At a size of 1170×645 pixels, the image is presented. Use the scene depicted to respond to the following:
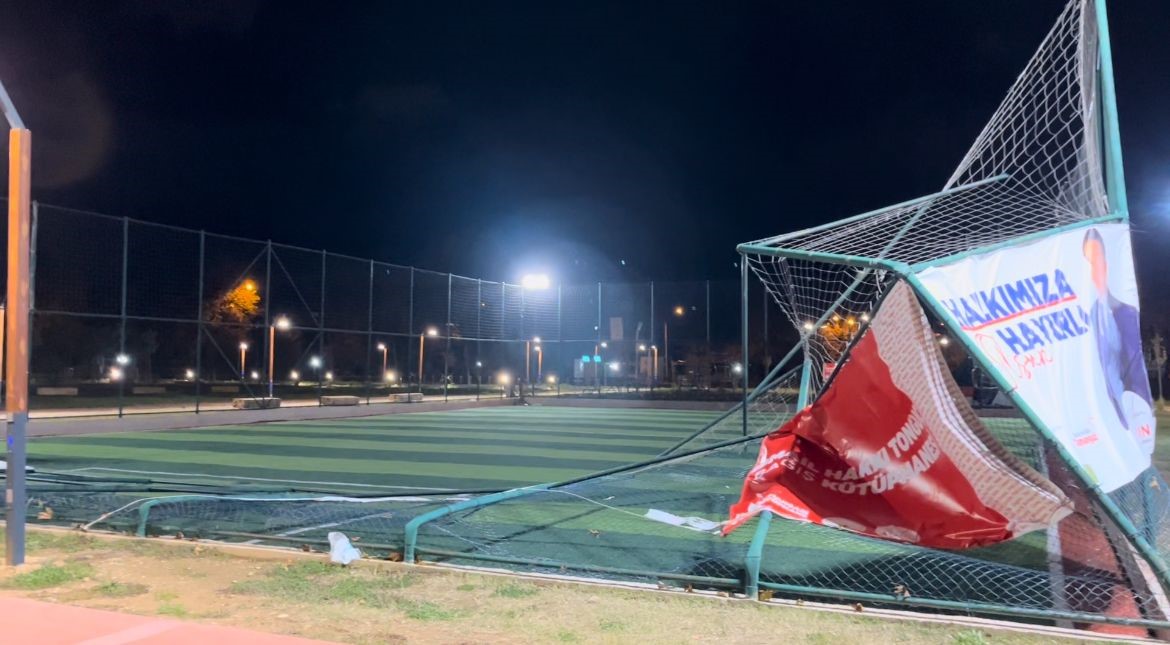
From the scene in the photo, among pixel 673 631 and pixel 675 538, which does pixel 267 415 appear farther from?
pixel 673 631

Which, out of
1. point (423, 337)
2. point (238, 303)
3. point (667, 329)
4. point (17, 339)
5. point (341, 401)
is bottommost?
point (341, 401)

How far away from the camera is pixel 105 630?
4.82 meters

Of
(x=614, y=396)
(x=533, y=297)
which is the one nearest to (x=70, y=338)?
(x=533, y=297)

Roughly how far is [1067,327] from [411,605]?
14.8ft

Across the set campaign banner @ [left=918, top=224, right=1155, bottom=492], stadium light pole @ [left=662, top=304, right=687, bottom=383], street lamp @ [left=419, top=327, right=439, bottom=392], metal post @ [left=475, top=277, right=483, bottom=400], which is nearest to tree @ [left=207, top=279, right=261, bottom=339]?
street lamp @ [left=419, top=327, right=439, bottom=392]

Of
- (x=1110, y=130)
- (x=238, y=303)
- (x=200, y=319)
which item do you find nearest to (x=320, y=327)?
(x=238, y=303)

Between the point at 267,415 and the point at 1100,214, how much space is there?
22.1 m

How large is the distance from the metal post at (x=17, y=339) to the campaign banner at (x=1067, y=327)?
657 centimetres

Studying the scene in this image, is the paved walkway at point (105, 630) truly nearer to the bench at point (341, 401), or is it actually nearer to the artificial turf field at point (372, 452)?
the artificial turf field at point (372, 452)

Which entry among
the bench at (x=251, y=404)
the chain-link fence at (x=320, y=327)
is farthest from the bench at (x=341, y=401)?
the bench at (x=251, y=404)

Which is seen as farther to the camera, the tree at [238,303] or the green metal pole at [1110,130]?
the tree at [238,303]

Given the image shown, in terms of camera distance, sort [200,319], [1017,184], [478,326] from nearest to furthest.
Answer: [1017,184], [200,319], [478,326]

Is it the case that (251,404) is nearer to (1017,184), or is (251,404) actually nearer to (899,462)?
(1017,184)

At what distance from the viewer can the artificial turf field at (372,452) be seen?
1234 centimetres
